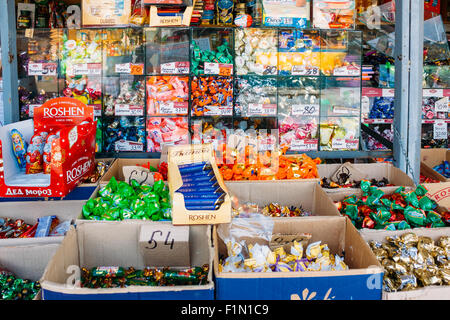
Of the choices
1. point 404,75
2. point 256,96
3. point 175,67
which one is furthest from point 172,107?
point 404,75

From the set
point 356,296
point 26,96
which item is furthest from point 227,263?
point 26,96

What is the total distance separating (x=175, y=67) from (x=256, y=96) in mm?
783

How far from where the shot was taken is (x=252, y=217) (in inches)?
102

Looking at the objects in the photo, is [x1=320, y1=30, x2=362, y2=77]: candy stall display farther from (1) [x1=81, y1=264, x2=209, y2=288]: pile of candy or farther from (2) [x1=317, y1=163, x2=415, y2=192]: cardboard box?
(1) [x1=81, y1=264, x2=209, y2=288]: pile of candy

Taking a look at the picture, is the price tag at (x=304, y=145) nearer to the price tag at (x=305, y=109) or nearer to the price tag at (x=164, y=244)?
the price tag at (x=305, y=109)

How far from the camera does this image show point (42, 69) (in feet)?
13.6

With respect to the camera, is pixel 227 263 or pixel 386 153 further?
pixel 386 153

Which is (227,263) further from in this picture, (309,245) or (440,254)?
(440,254)

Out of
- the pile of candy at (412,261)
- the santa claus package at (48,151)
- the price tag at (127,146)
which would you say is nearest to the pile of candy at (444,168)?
the pile of candy at (412,261)

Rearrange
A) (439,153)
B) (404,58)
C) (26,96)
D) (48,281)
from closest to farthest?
(48,281) → (404,58) → (26,96) → (439,153)

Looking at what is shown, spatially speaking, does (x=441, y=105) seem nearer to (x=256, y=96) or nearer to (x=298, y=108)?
(x=298, y=108)

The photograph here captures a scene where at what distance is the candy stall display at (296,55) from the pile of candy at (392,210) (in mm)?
1579

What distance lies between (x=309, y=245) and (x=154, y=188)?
986 millimetres

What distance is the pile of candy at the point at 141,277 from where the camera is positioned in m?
2.14
